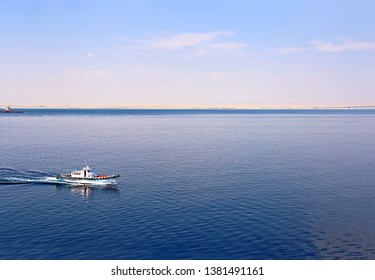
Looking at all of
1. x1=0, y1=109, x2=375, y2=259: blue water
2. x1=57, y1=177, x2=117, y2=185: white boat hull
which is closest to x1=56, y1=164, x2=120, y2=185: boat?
x1=57, y1=177, x2=117, y2=185: white boat hull

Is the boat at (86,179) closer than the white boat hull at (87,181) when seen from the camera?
No

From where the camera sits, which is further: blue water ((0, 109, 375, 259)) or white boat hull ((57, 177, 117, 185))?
white boat hull ((57, 177, 117, 185))

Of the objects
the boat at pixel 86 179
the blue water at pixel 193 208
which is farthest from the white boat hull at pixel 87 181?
the blue water at pixel 193 208

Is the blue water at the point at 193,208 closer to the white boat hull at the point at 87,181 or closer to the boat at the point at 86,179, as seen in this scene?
the white boat hull at the point at 87,181

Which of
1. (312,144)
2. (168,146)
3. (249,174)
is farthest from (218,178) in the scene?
(312,144)

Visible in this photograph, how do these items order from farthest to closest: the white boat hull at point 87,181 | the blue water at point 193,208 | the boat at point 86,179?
1. the boat at point 86,179
2. the white boat hull at point 87,181
3. the blue water at point 193,208

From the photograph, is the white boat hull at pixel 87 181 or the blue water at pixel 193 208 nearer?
the blue water at pixel 193 208

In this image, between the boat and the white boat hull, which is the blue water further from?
the boat

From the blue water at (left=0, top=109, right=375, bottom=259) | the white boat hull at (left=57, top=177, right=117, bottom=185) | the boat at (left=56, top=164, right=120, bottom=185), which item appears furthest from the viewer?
the boat at (left=56, top=164, right=120, bottom=185)

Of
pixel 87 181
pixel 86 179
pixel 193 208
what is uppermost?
pixel 86 179

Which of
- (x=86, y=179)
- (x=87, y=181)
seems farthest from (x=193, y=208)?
(x=86, y=179)

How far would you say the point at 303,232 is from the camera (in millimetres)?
69375

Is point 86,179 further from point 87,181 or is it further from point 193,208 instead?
point 193,208

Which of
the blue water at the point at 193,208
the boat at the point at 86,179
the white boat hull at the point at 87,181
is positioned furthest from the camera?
the boat at the point at 86,179
